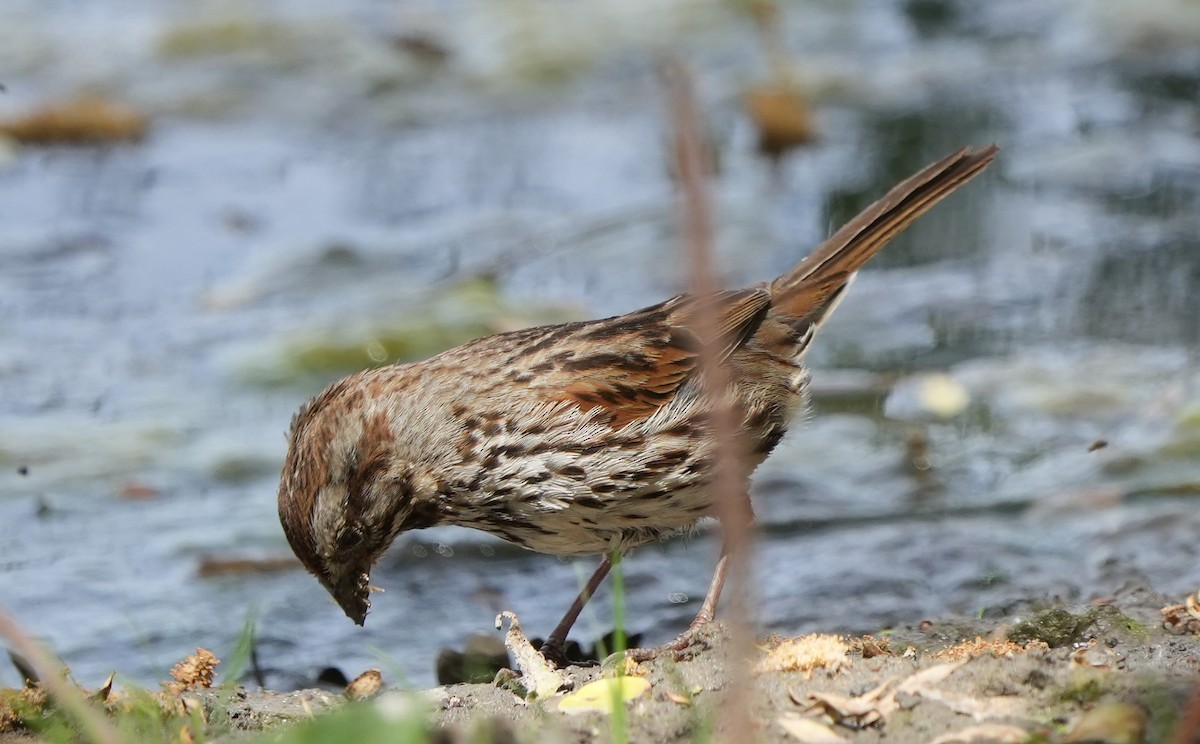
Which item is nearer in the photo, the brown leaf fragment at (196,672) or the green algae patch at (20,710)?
the green algae patch at (20,710)

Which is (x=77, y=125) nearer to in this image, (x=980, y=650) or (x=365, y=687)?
(x=365, y=687)

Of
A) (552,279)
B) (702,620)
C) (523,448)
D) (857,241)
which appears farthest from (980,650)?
(552,279)

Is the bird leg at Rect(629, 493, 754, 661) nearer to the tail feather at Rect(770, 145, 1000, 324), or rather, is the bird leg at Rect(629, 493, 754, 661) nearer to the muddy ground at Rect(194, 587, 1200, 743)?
the muddy ground at Rect(194, 587, 1200, 743)

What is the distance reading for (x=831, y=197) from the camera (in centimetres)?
905

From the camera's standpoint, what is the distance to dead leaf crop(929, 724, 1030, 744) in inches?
129

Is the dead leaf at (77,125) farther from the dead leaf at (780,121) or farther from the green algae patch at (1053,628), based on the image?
the green algae patch at (1053,628)

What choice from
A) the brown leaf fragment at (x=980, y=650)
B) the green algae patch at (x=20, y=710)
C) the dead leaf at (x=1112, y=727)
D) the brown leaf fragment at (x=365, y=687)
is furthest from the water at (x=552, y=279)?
the dead leaf at (x=1112, y=727)

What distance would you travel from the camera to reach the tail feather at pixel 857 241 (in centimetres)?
568

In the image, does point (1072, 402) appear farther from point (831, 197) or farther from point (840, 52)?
point (840, 52)

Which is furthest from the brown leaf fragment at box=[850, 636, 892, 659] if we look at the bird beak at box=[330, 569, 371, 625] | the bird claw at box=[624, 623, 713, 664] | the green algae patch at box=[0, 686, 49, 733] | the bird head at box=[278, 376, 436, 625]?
the green algae patch at box=[0, 686, 49, 733]

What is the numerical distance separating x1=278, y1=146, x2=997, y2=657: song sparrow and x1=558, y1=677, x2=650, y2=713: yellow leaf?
858 mm

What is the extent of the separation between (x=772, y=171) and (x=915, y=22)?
2.69m

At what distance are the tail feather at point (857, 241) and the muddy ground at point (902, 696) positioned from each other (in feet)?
5.10

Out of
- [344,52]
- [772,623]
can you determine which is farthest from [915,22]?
[772,623]
